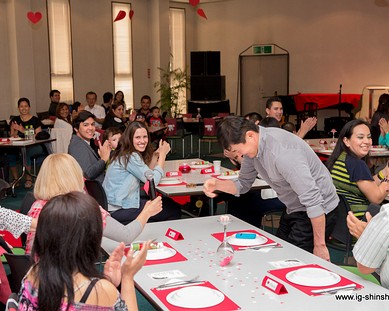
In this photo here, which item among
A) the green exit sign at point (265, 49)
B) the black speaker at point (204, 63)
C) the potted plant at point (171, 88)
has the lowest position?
the potted plant at point (171, 88)

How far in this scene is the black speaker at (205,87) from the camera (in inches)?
649

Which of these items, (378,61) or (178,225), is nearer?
(178,225)

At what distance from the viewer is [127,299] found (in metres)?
2.15

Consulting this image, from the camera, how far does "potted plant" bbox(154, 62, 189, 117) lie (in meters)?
15.7

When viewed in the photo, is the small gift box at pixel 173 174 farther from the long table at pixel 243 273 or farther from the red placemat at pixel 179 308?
the red placemat at pixel 179 308

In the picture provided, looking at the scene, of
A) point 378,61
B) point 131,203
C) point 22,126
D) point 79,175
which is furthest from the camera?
point 378,61

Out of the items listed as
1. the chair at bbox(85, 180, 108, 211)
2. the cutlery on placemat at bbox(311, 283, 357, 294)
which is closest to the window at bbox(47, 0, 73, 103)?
the chair at bbox(85, 180, 108, 211)

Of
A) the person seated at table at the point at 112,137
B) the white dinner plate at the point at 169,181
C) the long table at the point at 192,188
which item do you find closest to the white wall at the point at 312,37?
the long table at the point at 192,188

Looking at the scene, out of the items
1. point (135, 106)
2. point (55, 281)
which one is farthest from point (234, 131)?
point (135, 106)

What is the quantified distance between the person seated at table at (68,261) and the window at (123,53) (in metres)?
14.1

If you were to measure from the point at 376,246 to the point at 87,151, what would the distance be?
3987 mm

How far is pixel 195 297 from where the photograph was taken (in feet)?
7.57

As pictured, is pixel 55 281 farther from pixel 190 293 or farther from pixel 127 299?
pixel 190 293

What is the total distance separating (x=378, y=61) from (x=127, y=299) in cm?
1469
